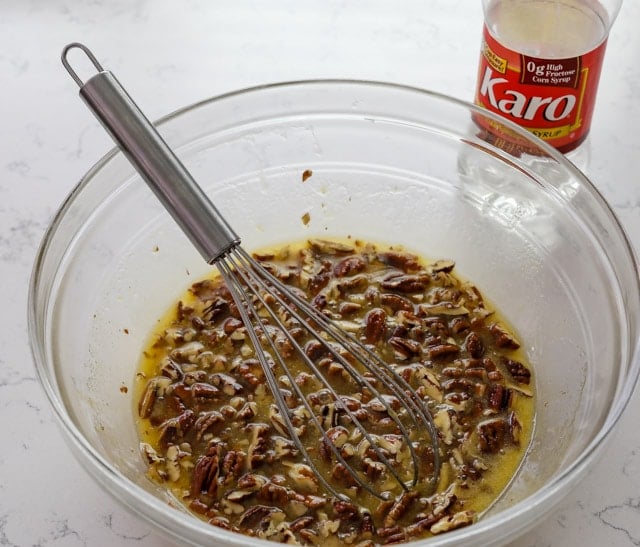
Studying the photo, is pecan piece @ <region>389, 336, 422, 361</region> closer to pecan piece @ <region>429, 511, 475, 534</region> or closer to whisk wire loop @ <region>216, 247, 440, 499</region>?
whisk wire loop @ <region>216, 247, 440, 499</region>

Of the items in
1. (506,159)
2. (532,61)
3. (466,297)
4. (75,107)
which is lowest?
(466,297)

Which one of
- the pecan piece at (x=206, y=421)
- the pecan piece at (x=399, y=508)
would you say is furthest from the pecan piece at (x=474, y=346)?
the pecan piece at (x=206, y=421)

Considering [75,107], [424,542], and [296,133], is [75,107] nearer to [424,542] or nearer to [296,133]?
[296,133]

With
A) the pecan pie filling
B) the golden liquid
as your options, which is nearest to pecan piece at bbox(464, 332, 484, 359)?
the pecan pie filling

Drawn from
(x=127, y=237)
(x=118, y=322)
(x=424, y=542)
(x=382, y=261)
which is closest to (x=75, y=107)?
(x=127, y=237)

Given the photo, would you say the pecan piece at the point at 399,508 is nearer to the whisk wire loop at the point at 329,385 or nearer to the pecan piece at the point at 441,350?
the whisk wire loop at the point at 329,385

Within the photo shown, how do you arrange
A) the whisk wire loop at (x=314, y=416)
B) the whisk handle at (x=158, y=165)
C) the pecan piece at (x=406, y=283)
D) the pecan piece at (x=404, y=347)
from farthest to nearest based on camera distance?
the pecan piece at (x=406, y=283), the pecan piece at (x=404, y=347), the whisk wire loop at (x=314, y=416), the whisk handle at (x=158, y=165)
